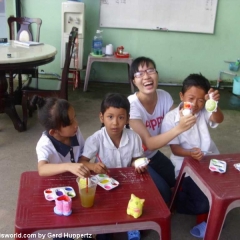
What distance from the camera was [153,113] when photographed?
2021 millimetres

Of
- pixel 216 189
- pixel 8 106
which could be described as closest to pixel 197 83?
pixel 216 189

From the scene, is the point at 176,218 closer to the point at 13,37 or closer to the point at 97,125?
the point at 97,125

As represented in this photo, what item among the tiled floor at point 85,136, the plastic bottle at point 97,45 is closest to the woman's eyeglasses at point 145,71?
the tiled floor at point 85,136

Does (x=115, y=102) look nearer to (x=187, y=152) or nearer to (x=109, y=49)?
(x=187, y=152)

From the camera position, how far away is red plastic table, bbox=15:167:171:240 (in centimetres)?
115

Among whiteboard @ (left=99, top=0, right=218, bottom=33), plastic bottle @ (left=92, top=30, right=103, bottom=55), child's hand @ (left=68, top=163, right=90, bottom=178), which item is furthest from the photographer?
whiteboard @ (left=99, top=0, right=218, bottom=33)

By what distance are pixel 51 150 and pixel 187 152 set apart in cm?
77

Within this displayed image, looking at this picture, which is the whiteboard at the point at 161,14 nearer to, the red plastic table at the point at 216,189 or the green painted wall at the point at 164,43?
the green painted wall at the point at 164,43

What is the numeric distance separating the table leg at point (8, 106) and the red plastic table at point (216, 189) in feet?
6.91

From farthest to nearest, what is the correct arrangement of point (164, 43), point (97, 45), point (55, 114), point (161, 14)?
point (164, 43) → point (161, 14) → point (97, 45) → point (55, 114)

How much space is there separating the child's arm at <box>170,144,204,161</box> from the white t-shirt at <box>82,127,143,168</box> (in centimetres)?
29

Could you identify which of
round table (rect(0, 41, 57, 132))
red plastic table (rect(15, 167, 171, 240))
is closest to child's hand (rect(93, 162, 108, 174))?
red plastic table (rect(15, 167, 171, 240))

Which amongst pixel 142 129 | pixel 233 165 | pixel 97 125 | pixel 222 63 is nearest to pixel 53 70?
pixel 97 125

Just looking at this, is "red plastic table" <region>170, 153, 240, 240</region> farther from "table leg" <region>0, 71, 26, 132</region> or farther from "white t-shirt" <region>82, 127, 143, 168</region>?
"table leg" <region>0, 71, 26, 132</region>
